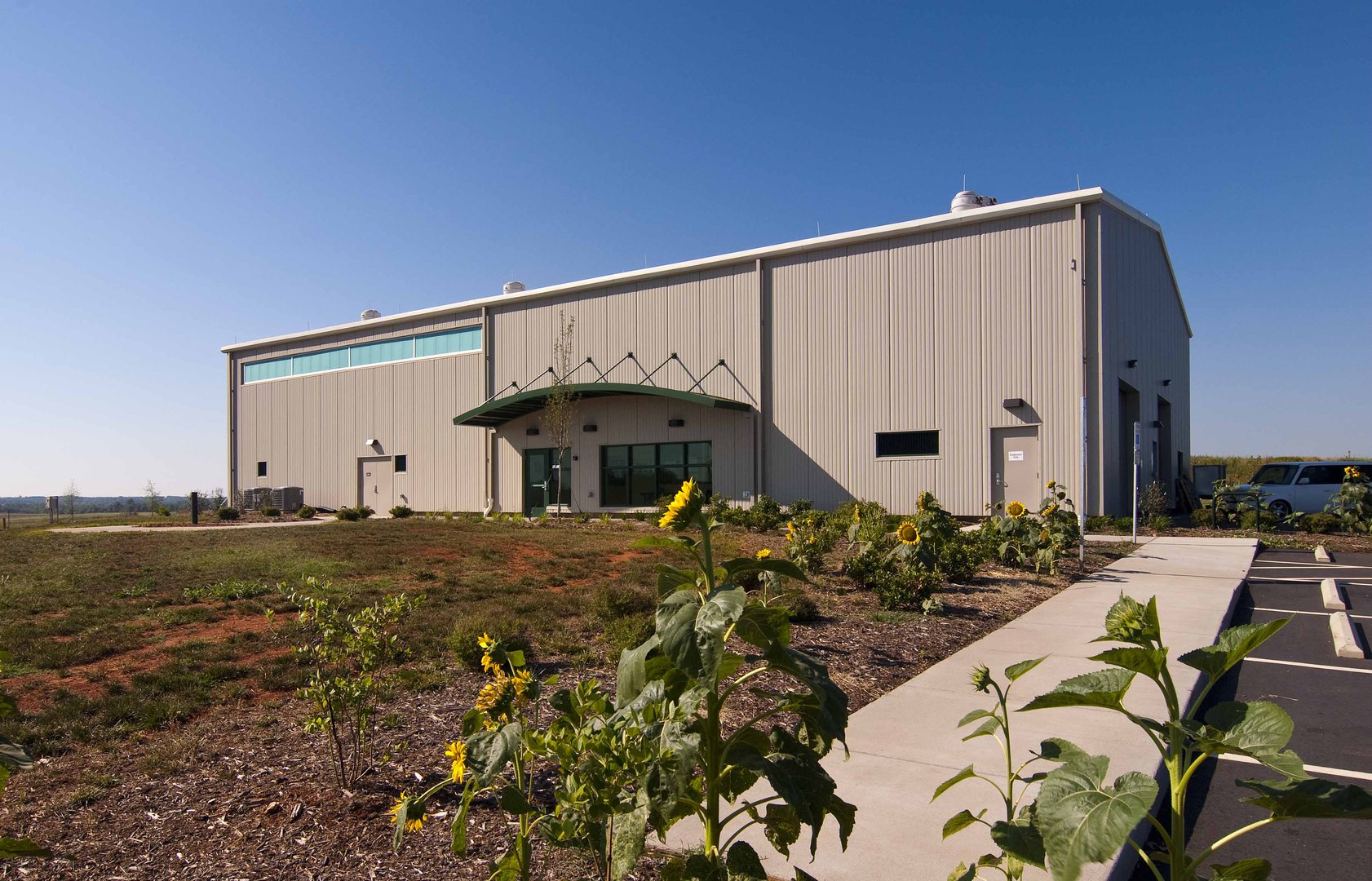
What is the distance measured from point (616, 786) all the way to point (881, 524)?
30.7 feet

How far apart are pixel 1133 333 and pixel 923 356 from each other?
262 inches

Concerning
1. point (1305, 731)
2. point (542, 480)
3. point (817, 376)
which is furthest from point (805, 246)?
point (1305, 731)

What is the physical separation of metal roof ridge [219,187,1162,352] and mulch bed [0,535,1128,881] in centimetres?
1680

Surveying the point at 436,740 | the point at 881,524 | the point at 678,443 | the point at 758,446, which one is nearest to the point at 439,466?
the point at 678,443

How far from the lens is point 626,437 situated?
1010 inches

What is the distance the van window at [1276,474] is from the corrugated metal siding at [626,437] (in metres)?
14.1

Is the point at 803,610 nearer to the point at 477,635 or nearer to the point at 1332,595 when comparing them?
the point at 477,635

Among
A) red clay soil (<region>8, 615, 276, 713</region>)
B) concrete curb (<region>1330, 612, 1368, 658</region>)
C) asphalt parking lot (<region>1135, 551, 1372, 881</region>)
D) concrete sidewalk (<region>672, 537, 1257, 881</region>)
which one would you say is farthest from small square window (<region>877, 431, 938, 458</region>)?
red clay soil (<region>8, 615, 276, 713</region>)

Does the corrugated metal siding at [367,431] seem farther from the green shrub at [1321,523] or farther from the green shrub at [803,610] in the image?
the green shrub at [1321,523]

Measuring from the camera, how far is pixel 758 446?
75.9ft

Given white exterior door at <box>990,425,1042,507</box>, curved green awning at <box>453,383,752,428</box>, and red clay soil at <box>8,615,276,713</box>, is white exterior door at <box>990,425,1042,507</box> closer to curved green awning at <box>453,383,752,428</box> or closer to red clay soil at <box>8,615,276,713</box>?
curved green awning at <box>453,383,752,428</box>

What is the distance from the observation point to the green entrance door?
87.9ft

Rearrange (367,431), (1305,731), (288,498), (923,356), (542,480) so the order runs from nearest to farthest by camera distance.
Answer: (1305,731) → (923,356) → (542,480) → (367,431) → (288,498)

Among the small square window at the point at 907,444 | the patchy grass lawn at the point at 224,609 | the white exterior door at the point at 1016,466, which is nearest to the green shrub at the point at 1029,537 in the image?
the patchy grass lawn at the point at 224,609
